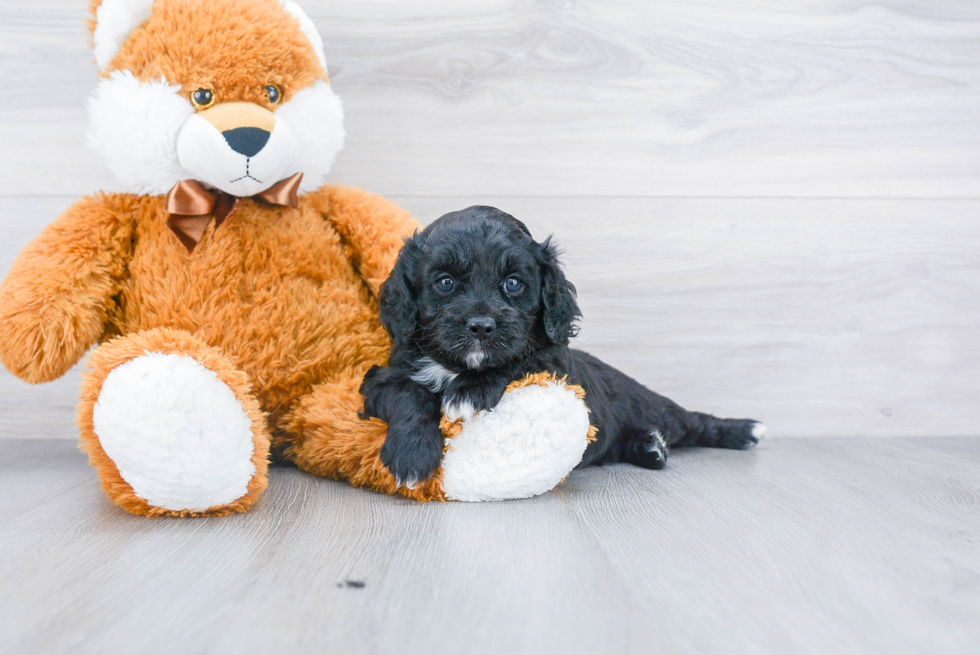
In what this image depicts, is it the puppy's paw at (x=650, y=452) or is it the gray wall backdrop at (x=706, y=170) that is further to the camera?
the gray wall backdrop at (x=706, y=170)

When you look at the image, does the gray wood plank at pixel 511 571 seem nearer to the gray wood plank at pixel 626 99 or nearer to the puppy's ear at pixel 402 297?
the puppy's ear at pixel 402 297

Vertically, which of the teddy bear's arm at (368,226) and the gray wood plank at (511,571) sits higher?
the teddy bear's arm at (368,226)

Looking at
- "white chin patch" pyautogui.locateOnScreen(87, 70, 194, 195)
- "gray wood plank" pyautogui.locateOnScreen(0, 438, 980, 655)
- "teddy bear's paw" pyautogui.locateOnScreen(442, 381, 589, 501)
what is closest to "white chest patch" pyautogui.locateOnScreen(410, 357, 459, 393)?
"teddy bear's paw" pyautogui.locateOnScreen(442, 381, 589, 501)

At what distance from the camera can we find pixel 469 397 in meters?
1.28

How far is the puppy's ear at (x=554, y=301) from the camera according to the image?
4.38ft

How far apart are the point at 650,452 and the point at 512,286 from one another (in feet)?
1.85

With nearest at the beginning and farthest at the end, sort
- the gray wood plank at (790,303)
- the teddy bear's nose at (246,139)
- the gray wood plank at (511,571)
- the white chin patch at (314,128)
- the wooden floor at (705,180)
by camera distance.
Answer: the gray wood plank at (511,571)
the teddy bear's nose at (246,139)
the white chin patch at (314,128)
the wooden floor at (705,180)
the gray wood plank at (790,303)

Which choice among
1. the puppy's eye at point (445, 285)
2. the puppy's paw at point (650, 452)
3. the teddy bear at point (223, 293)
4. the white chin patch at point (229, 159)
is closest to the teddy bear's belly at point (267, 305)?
the teddy bear at point (223, 293)

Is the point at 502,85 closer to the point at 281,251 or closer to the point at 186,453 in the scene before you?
the point at 281,251

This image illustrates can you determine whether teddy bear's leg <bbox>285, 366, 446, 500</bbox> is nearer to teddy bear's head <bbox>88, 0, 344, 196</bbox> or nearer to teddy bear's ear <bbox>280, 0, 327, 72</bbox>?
teddy bear's head <bbox>88, 0, 344, 196</bbox>

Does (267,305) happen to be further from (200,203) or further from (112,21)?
(112,21)

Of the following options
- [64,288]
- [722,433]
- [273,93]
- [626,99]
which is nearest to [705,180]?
[626,99]

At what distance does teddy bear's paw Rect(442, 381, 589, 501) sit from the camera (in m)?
1.28

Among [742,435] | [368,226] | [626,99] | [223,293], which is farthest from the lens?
[626,99]
